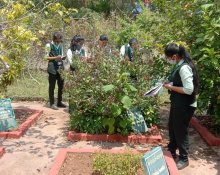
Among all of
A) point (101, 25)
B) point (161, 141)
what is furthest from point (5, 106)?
point (101, 25)

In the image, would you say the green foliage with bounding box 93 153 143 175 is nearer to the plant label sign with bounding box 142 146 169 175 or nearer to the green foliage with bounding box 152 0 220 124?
the plant label sign with bounding box 142 146 169 175

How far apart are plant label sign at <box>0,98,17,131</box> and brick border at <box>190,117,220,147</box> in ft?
11.8

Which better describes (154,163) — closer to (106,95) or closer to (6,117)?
(106,95)

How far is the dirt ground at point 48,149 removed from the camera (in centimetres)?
525

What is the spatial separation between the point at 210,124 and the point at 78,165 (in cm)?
346

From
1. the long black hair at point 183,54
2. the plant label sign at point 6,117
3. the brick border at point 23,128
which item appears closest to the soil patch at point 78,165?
the long black hair at point 183,54

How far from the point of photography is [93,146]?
6.13 metres

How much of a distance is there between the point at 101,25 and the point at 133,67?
10532 millimetres

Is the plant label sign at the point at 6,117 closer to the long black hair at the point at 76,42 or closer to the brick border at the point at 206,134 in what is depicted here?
the long black hair at the point at 76,42

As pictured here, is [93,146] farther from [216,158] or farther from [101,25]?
[101,25]

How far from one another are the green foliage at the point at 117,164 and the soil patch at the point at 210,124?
2.57 metres

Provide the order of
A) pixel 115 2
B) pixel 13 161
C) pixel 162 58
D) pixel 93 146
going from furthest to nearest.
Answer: pixel 115 2 → pixel 162 58 → pixel 93 146 → pixel 13 161

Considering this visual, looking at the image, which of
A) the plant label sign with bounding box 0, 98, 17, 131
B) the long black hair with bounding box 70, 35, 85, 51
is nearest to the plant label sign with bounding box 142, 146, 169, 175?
the plant label sign with bounding box 0, 98, 17, 131

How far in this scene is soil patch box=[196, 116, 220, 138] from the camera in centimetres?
678
